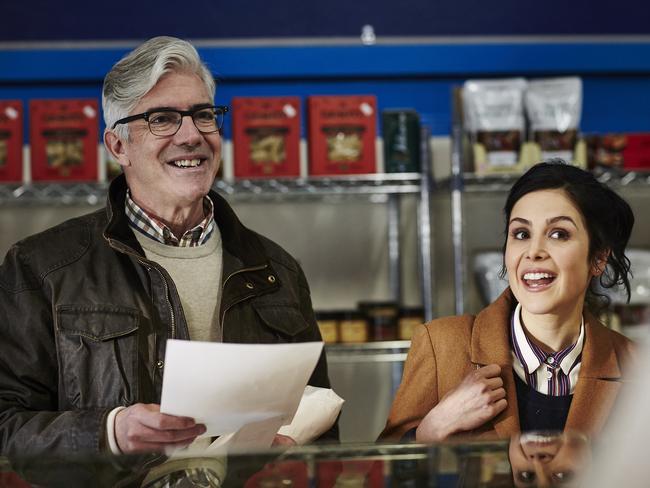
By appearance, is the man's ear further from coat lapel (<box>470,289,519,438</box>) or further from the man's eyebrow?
coat lapel (<box>470,289,519,438</box>)

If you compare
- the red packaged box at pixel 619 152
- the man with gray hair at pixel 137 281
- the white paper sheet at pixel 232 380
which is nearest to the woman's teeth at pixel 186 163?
the man with gray hair at pixel 137 281

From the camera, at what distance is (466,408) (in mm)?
1715

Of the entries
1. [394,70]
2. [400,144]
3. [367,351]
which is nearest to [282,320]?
[367,351]

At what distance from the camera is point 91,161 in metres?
3.53

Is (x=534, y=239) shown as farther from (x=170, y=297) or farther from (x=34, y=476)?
(x=34, y=476)

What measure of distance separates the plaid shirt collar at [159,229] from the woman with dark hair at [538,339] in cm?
53

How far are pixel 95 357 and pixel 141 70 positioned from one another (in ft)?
2.00

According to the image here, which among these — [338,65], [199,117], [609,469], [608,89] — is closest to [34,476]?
[609,469]

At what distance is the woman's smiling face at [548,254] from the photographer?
6.04ft

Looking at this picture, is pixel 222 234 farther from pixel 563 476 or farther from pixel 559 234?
pixel 563 476

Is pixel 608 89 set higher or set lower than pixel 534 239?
higher

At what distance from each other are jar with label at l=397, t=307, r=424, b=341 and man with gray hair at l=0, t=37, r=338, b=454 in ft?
4.75

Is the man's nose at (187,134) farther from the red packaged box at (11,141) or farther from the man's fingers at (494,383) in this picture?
the red packaged box at (11,141)

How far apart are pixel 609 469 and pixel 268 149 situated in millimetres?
2958
